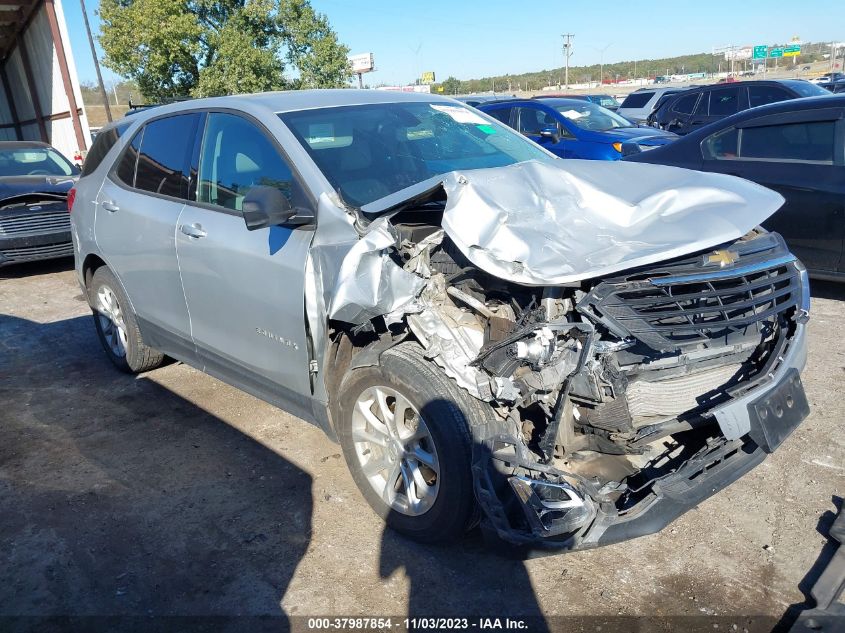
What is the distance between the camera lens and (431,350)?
8.66 ft

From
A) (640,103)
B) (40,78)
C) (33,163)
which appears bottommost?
(640,103)

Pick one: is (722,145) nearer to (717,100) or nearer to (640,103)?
(717,100)

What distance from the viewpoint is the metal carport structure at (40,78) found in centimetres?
1797

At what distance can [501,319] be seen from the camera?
269cm

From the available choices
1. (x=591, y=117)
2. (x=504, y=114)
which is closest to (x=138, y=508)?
(x=591, y=117)

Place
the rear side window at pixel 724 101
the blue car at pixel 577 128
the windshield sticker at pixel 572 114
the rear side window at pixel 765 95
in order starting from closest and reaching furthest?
the blue car at pixel 577 128 < the windshield sticker at pixel 572 114 < the rear side window at pixel 765 95 < the rear side window at pixel 724 101

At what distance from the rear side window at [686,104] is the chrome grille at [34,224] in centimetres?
1119

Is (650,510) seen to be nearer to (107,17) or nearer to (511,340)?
(511,340)

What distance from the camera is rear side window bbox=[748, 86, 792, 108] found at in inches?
452

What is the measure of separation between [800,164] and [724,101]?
8.15 meters

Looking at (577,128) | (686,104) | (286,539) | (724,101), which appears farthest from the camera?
(686,104)

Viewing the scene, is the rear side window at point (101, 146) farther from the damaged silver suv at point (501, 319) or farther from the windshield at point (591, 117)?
the windshield at point (591, 117)

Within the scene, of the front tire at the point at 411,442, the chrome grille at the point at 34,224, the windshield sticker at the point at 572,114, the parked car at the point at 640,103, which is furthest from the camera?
the parked car at the point at 640,103

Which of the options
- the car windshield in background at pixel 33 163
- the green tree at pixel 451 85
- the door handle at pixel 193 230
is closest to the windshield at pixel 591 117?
the car windshield in background at pixel 33 163
